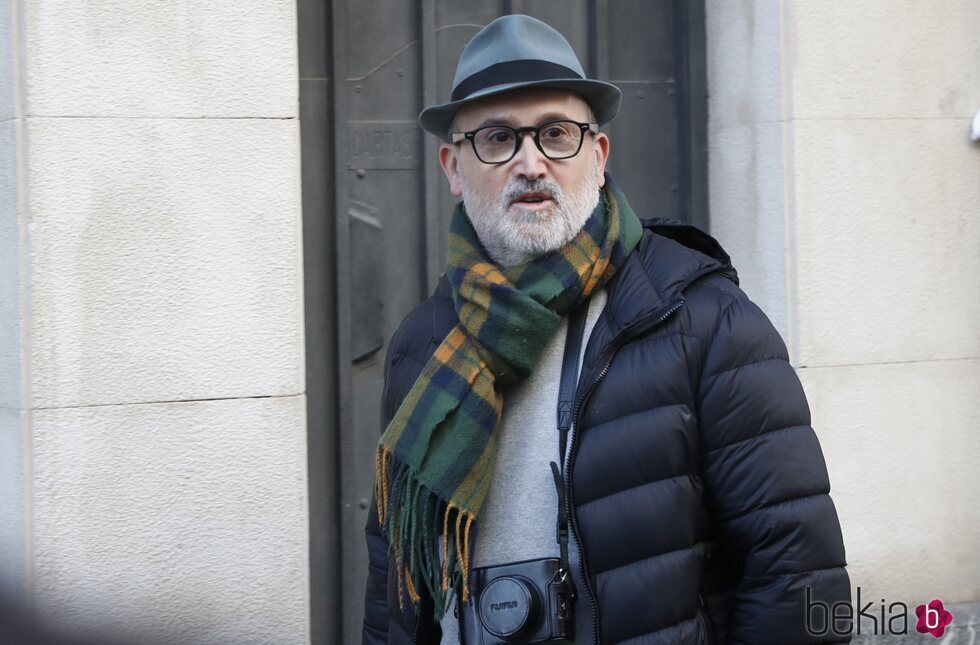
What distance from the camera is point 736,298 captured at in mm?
2348

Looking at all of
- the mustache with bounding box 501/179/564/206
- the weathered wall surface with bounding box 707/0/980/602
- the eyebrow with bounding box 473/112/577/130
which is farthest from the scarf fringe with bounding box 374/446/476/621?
the weathered wall surface with bounding box 707/0/980/602

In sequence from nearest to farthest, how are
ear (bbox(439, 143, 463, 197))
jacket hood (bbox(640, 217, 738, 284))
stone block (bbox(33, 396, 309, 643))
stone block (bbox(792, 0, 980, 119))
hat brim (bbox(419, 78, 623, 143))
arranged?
1. hat brim (bbox(419, 78, 623, 143))
2. jacket hood (bbox(640, 217, 738, 284))
3. ear (bbox(439, 143, 463, 197))
4. stone block (bbox(33, 396, 309, 643))
5. stone block (bbox(792, 0, 980, 119))

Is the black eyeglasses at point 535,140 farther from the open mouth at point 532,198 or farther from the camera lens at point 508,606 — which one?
the camera lens at point 508,606

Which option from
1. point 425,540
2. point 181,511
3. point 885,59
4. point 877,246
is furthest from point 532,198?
point 885,59

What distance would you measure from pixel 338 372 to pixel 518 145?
7.16 ft

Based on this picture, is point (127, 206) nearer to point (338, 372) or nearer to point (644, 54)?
point (338, 372)

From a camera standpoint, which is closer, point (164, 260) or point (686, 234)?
point (686, 234)

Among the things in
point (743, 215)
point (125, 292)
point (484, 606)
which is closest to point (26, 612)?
point (484, 606)

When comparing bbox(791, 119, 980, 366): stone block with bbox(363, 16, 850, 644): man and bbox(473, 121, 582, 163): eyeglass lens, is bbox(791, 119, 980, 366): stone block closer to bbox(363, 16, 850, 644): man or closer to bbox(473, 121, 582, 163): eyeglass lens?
bbox(363, 16, 850, 644): man

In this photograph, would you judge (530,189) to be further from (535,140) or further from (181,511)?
(181,511)

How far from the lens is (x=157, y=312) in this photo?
12.9 ft

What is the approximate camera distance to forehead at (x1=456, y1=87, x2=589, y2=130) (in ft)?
8.08

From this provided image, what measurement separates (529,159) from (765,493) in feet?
2.61

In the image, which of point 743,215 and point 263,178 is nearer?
point 263,178
